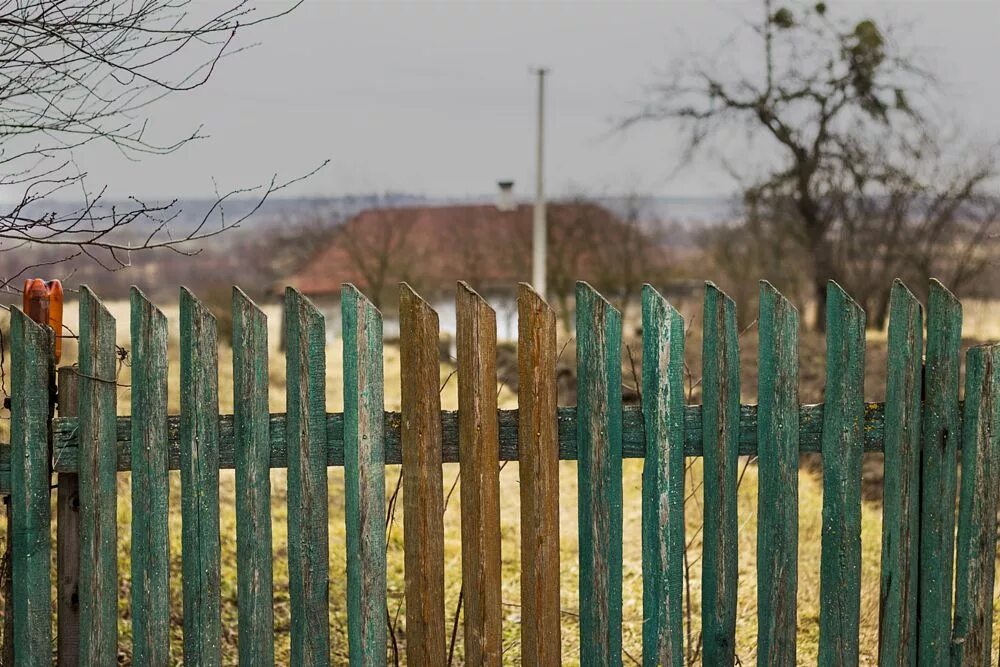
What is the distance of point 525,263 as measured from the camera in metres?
24.6

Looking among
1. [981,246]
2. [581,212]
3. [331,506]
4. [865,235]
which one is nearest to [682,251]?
[581,212]

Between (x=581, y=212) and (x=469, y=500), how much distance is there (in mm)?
21091

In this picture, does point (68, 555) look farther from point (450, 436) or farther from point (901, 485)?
point (901, 485)

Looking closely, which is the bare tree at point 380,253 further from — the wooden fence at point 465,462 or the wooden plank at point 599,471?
the wooden plank at point 599,471

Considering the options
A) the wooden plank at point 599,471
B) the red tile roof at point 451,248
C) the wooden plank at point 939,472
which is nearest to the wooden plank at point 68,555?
the wooden plank at point 599,471

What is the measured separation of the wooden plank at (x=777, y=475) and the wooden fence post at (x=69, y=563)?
198 centimetres

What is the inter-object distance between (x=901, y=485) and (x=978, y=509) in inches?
11.9

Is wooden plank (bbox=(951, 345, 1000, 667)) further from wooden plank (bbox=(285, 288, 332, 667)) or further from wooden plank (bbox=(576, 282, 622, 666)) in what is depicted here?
wooden plank (bbox=(285, 288, 332, 667))

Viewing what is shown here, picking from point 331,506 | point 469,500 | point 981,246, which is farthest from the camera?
point 981,246

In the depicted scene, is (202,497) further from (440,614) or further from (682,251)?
(682,251)

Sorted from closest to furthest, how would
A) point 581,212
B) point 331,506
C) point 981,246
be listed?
point 331,506 → point 981,246 → point 581,212

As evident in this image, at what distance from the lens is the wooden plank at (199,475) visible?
119 inches

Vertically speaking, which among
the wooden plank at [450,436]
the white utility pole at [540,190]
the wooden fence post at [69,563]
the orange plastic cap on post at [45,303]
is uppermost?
the white utility pole at [540,190]

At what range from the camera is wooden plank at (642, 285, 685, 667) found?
119 inches
